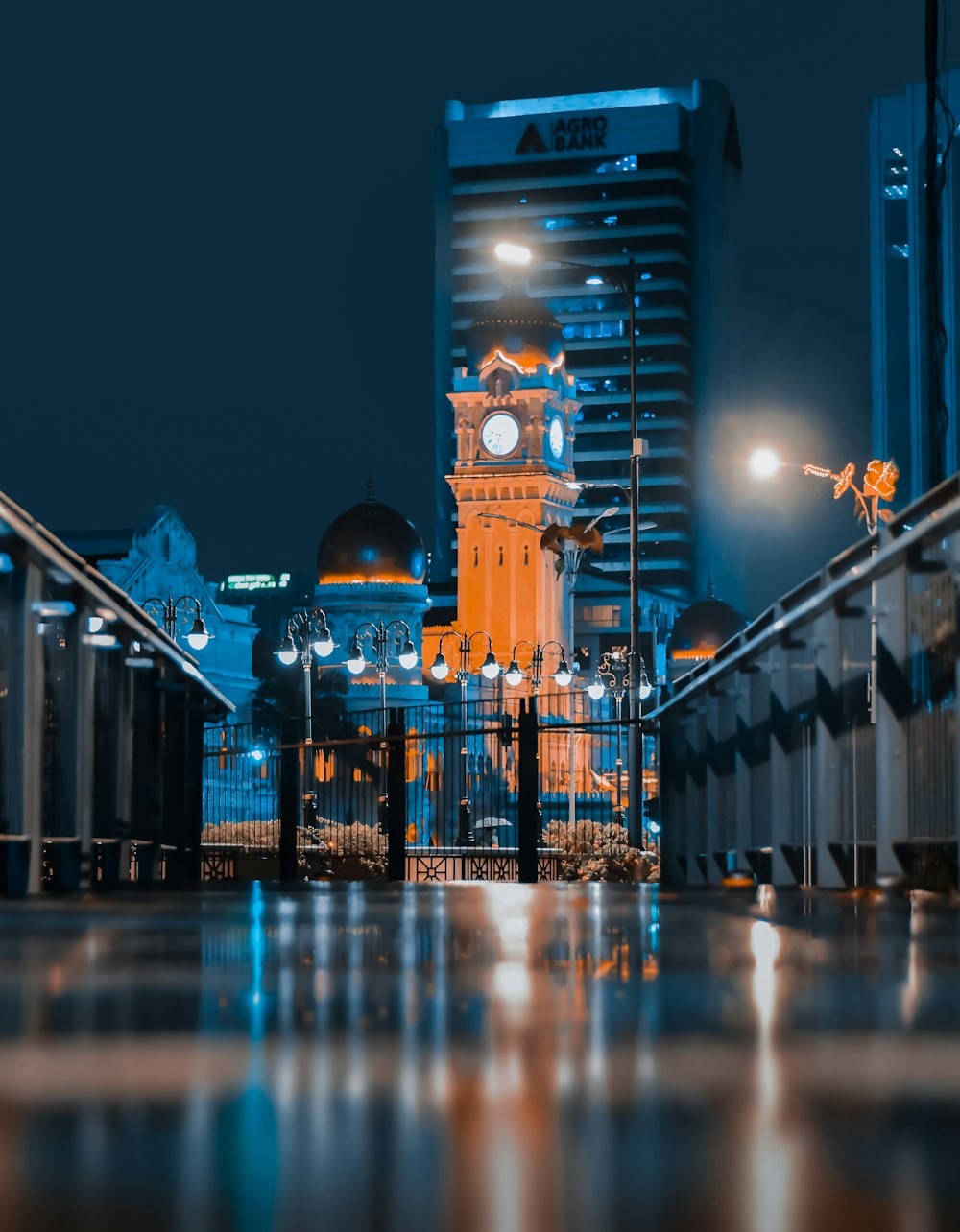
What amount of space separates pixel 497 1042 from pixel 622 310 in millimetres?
192074

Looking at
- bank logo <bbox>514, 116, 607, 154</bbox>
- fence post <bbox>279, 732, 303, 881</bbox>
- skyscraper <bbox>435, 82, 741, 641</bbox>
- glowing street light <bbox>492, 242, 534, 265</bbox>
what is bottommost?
fence post <bbox>279, 732, 303, 881</bbox>

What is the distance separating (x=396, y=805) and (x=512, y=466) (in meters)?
105

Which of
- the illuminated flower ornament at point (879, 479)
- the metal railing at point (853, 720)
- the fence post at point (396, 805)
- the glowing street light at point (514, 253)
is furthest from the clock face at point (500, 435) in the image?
the metal railing at point (853, 720)

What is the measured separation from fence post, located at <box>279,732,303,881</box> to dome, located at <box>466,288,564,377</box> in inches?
4087

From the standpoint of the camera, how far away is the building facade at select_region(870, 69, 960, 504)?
3415 inches

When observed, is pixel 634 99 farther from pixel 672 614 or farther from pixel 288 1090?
pixel 288 1090

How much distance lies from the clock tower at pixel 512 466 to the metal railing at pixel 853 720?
363 feet

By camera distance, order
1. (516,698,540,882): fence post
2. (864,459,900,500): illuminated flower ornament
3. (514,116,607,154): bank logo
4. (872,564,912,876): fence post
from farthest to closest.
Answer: (514,116,607,154): bank logo < (864,459,900,500): illuminated flower ornament < (516,698,540,882): fence post < (872,564,912,876): fence post

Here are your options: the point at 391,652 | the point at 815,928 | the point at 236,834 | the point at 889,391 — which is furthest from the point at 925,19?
the point at 391,652

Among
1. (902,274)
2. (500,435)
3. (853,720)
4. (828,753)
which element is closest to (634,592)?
(828,753)

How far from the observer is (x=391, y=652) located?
121438mm

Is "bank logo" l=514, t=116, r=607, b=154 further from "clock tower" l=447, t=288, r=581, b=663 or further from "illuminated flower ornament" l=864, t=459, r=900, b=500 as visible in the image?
"illuminated flower ornament" l=864, t=459, r=900, b=500

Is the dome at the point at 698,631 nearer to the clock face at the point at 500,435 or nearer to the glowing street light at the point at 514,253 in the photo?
the clock face at the point at 500,435

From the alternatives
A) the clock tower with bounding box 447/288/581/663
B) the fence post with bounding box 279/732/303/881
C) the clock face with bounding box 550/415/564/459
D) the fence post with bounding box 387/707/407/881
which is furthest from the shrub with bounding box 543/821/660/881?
the clock face with bounding box 550/415/564/459
